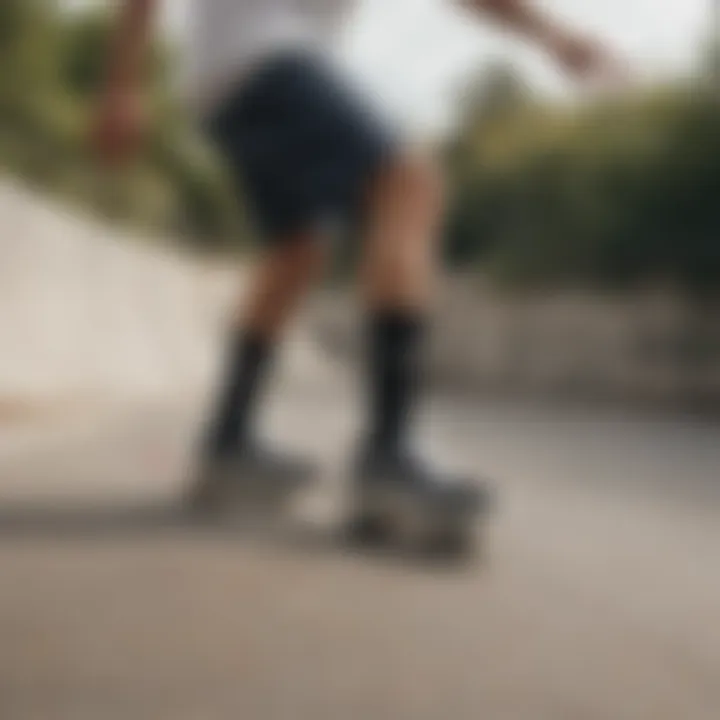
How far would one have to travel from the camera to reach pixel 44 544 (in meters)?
0.54

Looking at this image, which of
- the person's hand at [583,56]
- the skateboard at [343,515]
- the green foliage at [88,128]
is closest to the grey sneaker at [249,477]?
the skateboard at [343,515]

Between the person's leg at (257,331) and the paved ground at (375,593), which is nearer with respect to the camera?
the paved ground at (375,593)

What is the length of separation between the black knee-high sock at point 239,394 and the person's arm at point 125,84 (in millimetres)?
114

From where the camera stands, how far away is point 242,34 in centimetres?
55

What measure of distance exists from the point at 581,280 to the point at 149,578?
10.3 inches

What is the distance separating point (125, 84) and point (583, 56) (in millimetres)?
226

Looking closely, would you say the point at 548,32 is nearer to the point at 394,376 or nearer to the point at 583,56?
the point at 583,56

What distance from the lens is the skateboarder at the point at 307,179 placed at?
541 millimetres

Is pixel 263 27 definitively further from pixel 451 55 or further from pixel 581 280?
pixel 581 280

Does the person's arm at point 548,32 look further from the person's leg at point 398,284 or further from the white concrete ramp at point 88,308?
the white concrete ramp at point 88,308

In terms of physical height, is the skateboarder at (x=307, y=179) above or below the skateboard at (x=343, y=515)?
above

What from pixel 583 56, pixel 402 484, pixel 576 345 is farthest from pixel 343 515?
pixel 583 56

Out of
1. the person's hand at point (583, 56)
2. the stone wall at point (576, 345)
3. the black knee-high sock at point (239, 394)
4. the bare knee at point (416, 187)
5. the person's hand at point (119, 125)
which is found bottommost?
the black knee-high sock at point (239, 394)

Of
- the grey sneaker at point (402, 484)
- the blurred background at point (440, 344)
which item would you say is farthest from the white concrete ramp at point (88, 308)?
the grey sneaker at point (402, 484)
